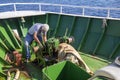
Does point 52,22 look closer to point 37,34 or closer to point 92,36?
point 92,36

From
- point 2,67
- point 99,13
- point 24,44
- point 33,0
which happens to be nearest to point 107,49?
point 24,44

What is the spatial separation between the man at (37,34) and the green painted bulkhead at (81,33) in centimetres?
130

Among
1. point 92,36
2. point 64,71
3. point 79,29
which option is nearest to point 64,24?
point 79,29

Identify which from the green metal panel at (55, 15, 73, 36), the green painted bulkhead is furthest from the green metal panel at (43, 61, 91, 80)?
the green metal panel at (55, 15, 73, 36)

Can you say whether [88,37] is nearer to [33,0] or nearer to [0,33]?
[0,33]

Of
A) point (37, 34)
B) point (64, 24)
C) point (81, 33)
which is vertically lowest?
point (81, 33)

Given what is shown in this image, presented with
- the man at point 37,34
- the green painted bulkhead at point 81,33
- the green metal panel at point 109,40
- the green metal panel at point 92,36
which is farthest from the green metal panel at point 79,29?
the man at point 37,34

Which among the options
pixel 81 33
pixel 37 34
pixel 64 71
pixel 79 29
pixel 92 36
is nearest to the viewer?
pixel 64 71

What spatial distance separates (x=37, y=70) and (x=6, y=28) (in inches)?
120

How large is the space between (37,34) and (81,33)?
2.61 m

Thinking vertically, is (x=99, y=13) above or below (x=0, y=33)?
below

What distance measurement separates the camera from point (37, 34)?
8.92 m

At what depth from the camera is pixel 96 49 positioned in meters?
9.88

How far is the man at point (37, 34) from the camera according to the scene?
28.1ft
